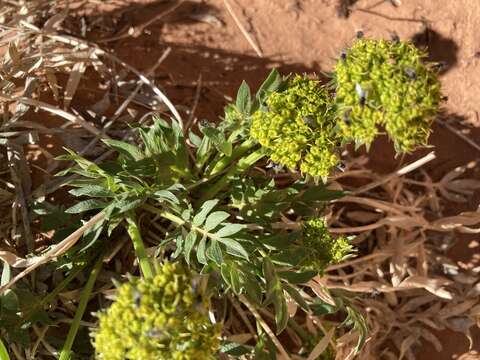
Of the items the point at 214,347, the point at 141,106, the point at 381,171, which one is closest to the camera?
the point at 214,347

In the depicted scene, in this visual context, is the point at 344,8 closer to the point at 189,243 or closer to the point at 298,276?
the point at 298,276

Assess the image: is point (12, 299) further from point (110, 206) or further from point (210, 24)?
point (210, 24)

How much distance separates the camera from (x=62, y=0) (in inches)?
169

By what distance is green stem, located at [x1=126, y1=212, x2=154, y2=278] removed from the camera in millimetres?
2488

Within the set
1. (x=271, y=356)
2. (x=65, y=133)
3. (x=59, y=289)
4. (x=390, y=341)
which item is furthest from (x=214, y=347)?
(x=390, y=341)

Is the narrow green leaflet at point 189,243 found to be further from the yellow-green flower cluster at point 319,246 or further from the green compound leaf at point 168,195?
the yellow-green flower cluster at point 319,246

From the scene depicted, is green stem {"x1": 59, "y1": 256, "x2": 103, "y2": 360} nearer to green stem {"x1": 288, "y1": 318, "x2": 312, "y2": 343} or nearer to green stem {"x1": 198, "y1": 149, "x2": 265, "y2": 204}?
green stem {"x1": 198, "y1": 149, "x2": 265, "y2": 204}

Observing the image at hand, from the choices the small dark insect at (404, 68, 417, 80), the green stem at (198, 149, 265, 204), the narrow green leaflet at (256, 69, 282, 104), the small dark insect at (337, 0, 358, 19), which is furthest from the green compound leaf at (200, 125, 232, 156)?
the small dark insect at (337, 0, 358, 19)

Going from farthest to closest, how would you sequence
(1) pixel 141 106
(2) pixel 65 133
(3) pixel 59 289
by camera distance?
(1) pixel 141 106
(2) pixel 65 133
(3) pixel 59 289

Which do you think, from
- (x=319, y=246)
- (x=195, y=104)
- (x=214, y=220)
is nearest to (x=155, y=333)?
(x=214, y=220)

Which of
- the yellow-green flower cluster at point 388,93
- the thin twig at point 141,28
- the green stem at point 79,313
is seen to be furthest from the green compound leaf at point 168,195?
the thin twig at point 141,28

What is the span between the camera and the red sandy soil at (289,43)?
167 inches

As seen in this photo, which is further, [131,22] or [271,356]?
[131,22]

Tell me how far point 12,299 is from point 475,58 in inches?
142
